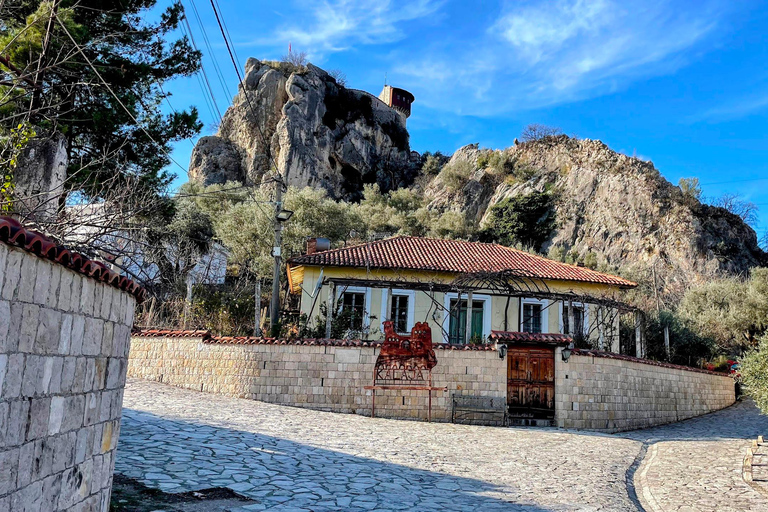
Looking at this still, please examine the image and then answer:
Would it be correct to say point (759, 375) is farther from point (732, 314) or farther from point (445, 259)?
point (732, 314)

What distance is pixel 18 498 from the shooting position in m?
3.29

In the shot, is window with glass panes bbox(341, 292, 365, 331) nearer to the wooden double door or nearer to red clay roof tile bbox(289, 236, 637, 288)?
red clay roof tile bbox(289, 236, 637, 288)

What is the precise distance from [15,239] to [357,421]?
10264mm

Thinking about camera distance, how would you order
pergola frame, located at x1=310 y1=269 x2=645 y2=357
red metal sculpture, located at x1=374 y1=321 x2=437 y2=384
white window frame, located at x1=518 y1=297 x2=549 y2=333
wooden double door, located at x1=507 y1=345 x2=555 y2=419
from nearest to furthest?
red metal sculpture, located at x1=374 y1=321 x2=437 y2=384 < wooden double door, located at x1=507 y1=345 x2=555 y2=419 < pergola frame, located at x1=310 y1=269 x2=645 y2=357 < white window frame, located at x1=518 y1=297 x2=549 y2=333

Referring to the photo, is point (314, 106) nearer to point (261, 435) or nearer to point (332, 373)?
point (332, 373)

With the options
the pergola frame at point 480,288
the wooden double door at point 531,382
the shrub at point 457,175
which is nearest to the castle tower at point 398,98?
the shrub at point 457,175

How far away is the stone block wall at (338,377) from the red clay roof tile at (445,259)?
21.5 feet

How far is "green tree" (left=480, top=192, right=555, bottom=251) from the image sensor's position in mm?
42000

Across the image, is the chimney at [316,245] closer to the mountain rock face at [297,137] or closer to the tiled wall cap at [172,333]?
the tiled wall cap at [172,333]

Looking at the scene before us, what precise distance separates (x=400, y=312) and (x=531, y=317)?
4.89m

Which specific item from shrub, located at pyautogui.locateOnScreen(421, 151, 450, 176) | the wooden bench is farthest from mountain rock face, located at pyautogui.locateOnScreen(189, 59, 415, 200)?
the wooden bench

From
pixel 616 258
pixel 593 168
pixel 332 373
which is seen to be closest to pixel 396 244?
pixel 332 373

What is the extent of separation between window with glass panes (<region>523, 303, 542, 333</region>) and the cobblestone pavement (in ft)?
19.4

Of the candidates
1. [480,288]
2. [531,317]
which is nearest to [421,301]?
[531,317]
